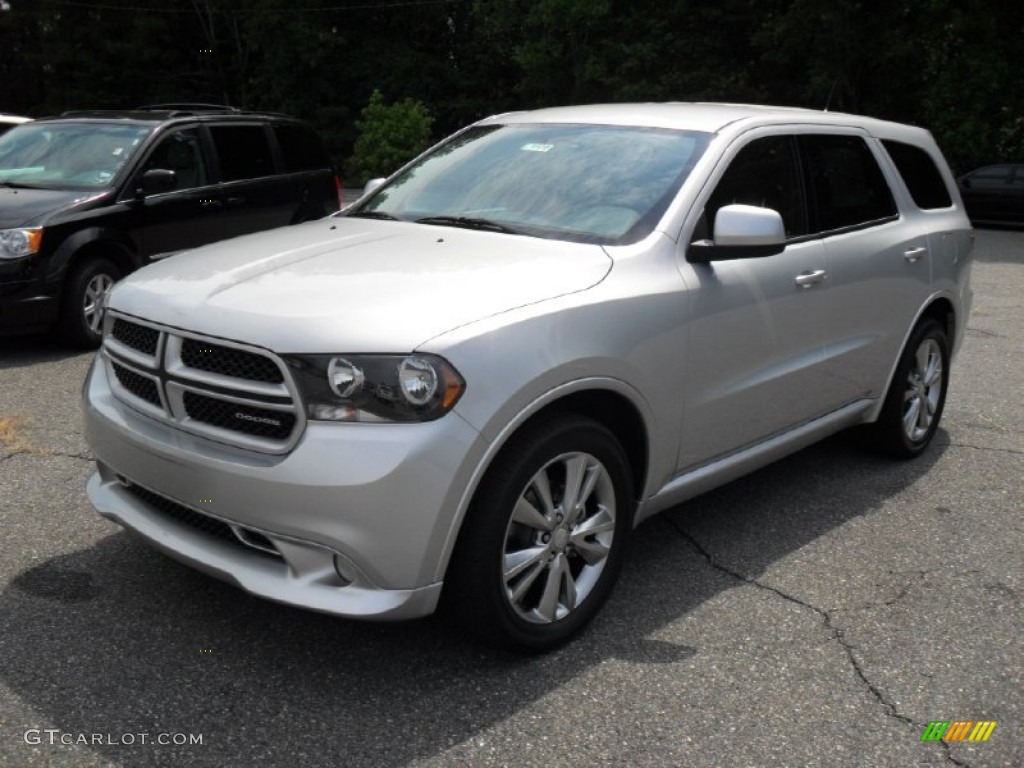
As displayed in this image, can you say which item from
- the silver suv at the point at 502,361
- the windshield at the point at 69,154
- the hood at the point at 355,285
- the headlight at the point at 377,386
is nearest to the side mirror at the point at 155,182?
the windshield at the point at 69,154

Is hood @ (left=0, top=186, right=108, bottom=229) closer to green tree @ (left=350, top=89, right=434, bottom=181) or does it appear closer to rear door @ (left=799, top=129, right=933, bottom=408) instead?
rear door @ (left=799, top=129, right=933, bottom=408)

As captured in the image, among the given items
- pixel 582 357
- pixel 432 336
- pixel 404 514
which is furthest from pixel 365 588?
pixel 582 357

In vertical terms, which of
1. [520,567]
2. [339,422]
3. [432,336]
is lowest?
[520,567]

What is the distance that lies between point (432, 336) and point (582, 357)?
553 millimetres

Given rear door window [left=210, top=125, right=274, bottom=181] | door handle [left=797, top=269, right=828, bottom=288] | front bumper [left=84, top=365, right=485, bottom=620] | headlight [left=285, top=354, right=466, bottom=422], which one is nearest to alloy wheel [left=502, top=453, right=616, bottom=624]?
front bumper [left=84, top=365, right=485, bottom=620]

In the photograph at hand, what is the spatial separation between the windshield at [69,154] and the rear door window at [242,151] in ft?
2.29

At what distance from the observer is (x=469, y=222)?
4.11 meters

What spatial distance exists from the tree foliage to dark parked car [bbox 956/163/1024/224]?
206 inches

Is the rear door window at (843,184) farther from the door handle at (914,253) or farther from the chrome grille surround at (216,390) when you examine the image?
the chrome grille surround at (216,390)

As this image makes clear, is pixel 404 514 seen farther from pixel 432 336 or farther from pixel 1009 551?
pixel 1009 551

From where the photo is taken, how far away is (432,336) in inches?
116

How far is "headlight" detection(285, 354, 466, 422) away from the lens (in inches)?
114

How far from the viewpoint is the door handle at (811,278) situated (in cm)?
430

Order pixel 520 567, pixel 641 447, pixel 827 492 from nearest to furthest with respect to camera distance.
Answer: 1. pixel 520 567
2. pixel 641 447
3. pixel 827 492
